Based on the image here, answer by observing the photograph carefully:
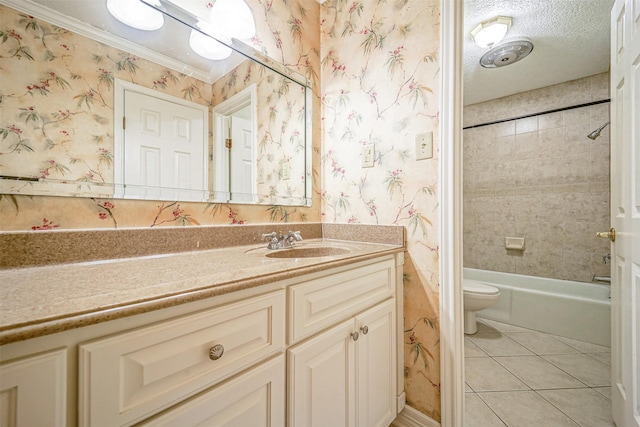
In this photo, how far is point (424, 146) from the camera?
1133 millimetres

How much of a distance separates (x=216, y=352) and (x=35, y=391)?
25cm

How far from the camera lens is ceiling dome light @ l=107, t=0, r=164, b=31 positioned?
0.85 metres

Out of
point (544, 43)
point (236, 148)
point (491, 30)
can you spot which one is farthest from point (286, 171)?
point (544, 43)

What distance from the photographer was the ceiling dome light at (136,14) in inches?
33.3

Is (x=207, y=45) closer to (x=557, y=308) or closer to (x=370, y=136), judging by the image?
(x=370, y=136)

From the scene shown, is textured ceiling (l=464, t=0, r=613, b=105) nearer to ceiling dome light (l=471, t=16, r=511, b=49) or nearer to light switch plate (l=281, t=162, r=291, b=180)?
ceiling dome light (l=471, t=16, r=511, b=49)

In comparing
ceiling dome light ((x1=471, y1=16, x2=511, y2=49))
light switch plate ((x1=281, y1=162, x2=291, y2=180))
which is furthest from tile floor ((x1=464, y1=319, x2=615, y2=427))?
ceiling dome light ((x1=471, y1=16, x2=511, y2=49))

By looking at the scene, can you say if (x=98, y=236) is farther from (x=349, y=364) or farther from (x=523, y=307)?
(x=523, y=307)

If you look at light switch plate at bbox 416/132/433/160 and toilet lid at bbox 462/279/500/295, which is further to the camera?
toilet lid at bbox 462/279/500/295

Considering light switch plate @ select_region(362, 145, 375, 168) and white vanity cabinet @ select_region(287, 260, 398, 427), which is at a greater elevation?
light switch plate @ select_region(362, 145, 375, 168)

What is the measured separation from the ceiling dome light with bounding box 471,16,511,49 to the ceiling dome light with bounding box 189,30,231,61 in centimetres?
164

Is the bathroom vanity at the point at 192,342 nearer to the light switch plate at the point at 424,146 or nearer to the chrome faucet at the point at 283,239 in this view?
the chrome faucet at the point at 283,239

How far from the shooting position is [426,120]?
1131 millimetres

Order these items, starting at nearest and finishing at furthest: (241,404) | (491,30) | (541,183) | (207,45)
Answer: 1. (241,404)
2. (207,45)
3. (491,30)
4. (541,183)
